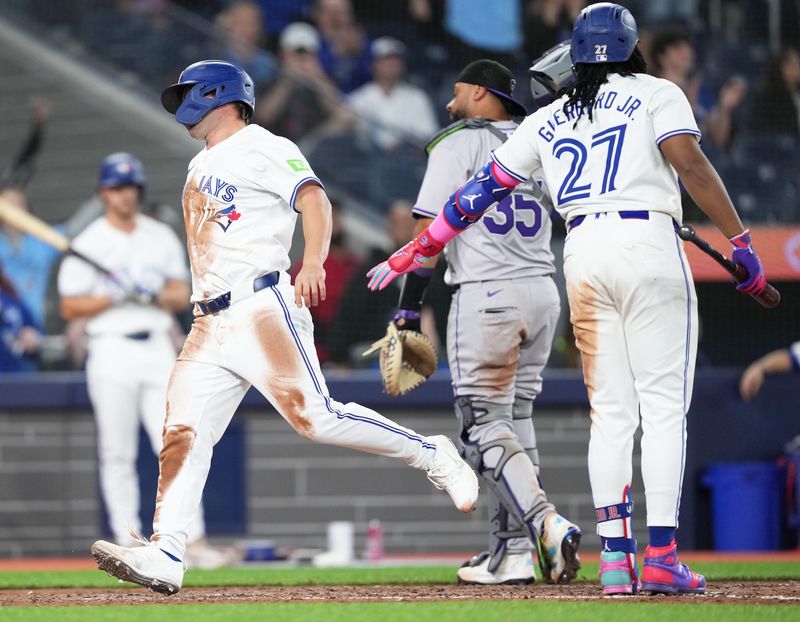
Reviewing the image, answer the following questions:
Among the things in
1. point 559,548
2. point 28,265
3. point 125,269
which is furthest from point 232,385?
point 28,265

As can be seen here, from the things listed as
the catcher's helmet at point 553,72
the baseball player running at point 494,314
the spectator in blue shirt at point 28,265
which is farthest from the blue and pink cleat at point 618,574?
Result: the spectator in blue shirt at point 28,265

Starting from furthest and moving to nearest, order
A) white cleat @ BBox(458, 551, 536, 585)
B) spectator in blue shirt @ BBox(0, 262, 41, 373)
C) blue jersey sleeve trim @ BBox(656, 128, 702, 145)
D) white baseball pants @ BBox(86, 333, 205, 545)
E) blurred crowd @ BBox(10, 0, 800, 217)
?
blurred crowd @ BBox(10, 0, 800, 217), spectator in blue shirt @ BBox(0, 262, 41, 373), white baseball pants @ BBox(86, 333, 205, 545), white cleat @ BBox(458, 551, 536, 585), blue jersey sleeve trim @ BBox(656, 128, 702, 145)

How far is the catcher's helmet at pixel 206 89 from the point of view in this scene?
525 centimetres

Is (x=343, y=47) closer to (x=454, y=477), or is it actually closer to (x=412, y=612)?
(x=454, y=477)

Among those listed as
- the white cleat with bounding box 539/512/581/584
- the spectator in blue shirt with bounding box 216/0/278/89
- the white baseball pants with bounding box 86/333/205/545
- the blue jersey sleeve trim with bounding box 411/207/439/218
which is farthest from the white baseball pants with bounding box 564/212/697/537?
the spectator in blue shirt with bounding box 216/0/278/89

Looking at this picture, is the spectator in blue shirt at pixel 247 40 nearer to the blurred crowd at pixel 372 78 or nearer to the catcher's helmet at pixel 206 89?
the blurred crowd at pixel 372 78

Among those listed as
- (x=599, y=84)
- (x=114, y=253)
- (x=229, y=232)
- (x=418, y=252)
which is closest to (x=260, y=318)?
(x=229, y=232)

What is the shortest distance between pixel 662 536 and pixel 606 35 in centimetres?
173

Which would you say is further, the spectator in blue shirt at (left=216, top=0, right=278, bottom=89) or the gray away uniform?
the spectator in blue shirt at (left=216, top=0, right=278, bottom=89)

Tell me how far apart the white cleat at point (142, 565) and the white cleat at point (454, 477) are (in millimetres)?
1028

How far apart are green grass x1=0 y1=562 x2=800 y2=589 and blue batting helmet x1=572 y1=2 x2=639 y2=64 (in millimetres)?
2256

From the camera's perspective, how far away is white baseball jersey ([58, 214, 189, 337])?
26.4ft

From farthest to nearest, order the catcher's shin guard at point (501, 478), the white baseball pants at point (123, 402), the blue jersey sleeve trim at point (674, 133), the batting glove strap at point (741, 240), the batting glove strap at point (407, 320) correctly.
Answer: the white baseball pants at point (123, 402)
the batting glove strap at point (407, 320)
the catcher's shin guard at point (501, 478)
the batting glove strap at point (741, 240)
the blue jersey sleeve trim at point (674, 133)

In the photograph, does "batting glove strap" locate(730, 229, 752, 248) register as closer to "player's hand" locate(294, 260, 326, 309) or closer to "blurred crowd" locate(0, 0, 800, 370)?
"player's hand" locate(294, 260, 326, 309)
